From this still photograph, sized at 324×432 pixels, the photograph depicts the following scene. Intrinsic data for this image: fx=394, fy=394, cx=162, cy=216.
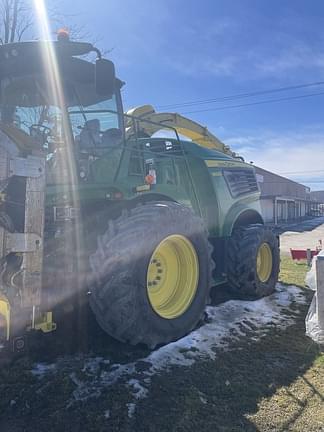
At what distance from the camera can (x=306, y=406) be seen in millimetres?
3156

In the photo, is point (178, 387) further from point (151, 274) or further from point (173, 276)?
point (173, 276)

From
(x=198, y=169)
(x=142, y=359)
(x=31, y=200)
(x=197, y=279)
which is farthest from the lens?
(x=198, y=169)

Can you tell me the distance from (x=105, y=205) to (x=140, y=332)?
1.34 meters

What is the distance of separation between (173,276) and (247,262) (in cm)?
186

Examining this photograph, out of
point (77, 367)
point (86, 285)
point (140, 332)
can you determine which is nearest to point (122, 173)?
point (86, 285)

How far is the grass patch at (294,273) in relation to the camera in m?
8.10

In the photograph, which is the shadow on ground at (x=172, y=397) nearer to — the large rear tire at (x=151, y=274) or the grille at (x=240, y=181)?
the large rear tire at (x=151, y=274)

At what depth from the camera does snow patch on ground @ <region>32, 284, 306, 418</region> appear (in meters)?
3.36

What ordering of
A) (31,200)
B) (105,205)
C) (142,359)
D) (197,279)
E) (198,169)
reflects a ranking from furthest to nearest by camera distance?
(198,169)
(197,279)
(105,205)
(142,359)
(31,200)

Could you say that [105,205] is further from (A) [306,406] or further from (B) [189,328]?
(A) [306,406]

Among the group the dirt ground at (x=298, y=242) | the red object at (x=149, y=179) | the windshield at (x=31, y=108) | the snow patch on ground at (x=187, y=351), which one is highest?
the windshield at (x=31, y=108)

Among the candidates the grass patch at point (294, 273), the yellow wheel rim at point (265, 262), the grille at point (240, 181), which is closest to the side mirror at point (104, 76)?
the grille at point (240, 181)

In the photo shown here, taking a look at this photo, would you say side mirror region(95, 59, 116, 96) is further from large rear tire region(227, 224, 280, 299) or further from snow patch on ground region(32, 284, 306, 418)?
large rear tire region(227, 224, 280, 299)

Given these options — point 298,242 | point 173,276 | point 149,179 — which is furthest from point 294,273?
point 298,242
